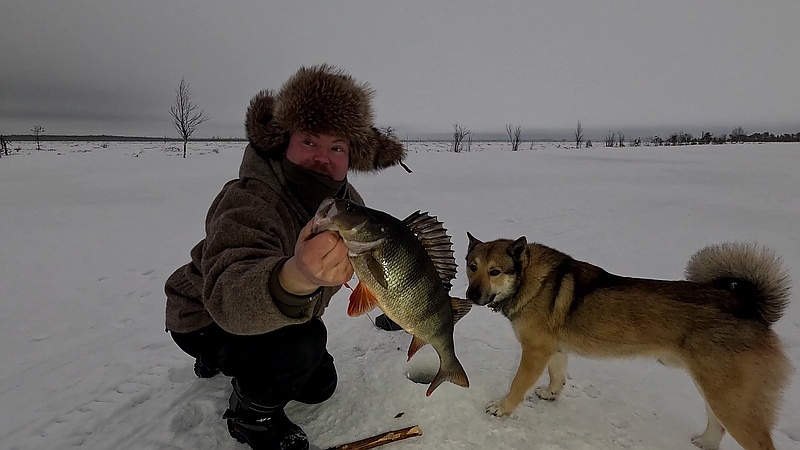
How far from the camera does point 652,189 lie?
1608 cm

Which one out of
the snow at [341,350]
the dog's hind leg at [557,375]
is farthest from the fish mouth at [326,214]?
the dog's hind leg at [557,375]

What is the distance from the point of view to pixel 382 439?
2.84 meters

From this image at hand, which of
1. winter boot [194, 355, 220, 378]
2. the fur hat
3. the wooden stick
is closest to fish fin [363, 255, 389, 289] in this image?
the fur hat

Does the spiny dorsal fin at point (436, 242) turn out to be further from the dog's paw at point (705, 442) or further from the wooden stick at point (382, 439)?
the dog's paw at point (705, 442)

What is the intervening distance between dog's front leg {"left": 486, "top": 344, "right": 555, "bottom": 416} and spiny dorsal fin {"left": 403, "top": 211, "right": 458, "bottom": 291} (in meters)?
1.60

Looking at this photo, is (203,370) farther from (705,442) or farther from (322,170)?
(705,442)

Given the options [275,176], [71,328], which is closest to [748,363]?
[275,176]

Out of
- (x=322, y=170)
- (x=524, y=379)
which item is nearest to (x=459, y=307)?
(x=322, y=170)

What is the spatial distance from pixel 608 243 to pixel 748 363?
6.31 metres

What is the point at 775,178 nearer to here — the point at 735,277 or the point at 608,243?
the point at 608,243

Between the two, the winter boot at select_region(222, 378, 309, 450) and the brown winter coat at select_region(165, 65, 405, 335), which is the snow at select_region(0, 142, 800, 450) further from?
the brown winter coat at select_region(165, 65, 405, 335)

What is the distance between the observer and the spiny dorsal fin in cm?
208

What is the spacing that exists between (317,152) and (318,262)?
1.44m

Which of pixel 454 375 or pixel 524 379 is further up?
pixel 454 375
